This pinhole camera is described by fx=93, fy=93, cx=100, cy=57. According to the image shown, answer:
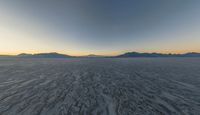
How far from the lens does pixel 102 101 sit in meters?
8.14

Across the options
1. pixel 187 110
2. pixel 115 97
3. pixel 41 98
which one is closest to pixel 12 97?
pixel 41 98

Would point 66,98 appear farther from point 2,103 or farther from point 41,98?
point 2,103

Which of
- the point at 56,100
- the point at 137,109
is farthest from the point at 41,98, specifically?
the point at 137,109

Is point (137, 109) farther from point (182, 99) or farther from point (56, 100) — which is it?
point (56, 100)

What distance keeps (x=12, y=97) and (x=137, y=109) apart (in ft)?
36.5

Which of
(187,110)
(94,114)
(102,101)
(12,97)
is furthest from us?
(12,97)

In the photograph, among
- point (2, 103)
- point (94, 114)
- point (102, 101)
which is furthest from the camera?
point (102, 101)

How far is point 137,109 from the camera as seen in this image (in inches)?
266

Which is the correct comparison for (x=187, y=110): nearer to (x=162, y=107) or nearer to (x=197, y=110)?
(x=197, y=110)

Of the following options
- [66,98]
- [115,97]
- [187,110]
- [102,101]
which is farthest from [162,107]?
[66,98]

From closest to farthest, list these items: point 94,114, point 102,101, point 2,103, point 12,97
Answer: point 94,114
point 2,103
point 102,101
point 12,97

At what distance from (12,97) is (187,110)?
48.0ft

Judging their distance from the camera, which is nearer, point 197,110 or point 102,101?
point 197,110

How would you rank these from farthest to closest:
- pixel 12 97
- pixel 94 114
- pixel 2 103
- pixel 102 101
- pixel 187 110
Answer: pixel 12 97 → pixel 102 101 → pixel 2 103 → pixel 187 110 → pixel 94 114
